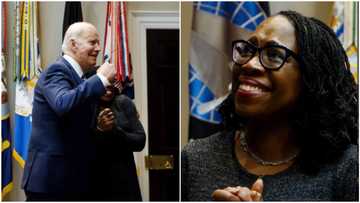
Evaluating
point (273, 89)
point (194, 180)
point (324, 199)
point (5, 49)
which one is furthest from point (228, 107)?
point (5, 49)

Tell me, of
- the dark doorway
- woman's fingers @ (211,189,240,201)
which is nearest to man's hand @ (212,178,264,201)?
woman's fingers @ (211,189,240,201)

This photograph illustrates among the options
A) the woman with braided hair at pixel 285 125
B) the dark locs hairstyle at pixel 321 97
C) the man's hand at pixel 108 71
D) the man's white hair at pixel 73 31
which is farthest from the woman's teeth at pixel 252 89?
the man's white hair at pixel 73 31

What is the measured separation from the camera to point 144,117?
1336 millimetres

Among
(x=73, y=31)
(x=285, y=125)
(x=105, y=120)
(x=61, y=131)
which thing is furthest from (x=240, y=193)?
(x=73, y=31)

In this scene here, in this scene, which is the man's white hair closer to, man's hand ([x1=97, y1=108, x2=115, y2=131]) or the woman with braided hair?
man's hand ([x1=97, y1=108, x2=115, y2=131])

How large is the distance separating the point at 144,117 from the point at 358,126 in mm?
674

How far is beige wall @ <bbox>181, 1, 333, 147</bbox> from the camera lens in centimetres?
128

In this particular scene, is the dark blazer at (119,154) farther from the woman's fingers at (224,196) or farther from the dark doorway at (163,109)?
the woman's fingers at (224,196)

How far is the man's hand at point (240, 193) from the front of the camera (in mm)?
1249

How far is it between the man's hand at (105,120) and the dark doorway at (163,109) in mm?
124

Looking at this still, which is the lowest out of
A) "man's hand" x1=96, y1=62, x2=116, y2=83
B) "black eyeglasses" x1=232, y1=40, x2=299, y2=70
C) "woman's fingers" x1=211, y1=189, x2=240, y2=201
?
"woman's fingers" x1=211, y1=189, x2=240, y2=201

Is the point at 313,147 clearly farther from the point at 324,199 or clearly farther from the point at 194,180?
the point at 194,180

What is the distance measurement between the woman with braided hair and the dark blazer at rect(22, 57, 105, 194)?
346 mm

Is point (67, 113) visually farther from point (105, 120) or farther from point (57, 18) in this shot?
point (57, 18)
